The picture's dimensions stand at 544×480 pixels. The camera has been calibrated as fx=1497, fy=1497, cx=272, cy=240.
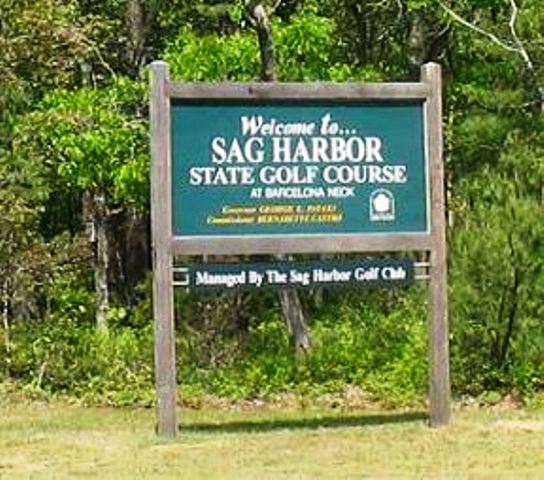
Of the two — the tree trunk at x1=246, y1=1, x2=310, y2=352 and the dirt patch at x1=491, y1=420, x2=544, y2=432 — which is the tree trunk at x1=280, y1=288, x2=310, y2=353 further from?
the dirt patch at x1=491, y1=420, x2=544, y2=432

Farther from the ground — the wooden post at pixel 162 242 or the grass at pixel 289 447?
the wooden post at pixel 162 242

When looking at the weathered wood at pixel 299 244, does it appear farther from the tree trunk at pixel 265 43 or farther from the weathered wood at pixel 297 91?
the tree trunk at pixel 265 43

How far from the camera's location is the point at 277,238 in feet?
40.8

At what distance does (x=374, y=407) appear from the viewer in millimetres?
16203

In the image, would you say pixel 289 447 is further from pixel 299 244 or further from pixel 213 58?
pixel 213 58

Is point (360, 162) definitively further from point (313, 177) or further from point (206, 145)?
point (206, 145)

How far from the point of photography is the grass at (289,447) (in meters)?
10.4

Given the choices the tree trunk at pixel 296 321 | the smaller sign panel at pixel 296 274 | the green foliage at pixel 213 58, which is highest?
the green foliage at pixel 213 58

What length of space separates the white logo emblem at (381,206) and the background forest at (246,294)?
317 centimetres

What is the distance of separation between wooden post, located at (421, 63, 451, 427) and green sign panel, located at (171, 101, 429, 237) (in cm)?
9

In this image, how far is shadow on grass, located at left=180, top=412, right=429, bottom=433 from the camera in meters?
13.3

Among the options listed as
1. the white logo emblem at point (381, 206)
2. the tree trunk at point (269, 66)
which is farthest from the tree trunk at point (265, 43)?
the white logo emblem at point (381, 206)

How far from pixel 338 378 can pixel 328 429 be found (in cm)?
500

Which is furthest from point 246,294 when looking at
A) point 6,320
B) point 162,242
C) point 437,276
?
point 162,242
